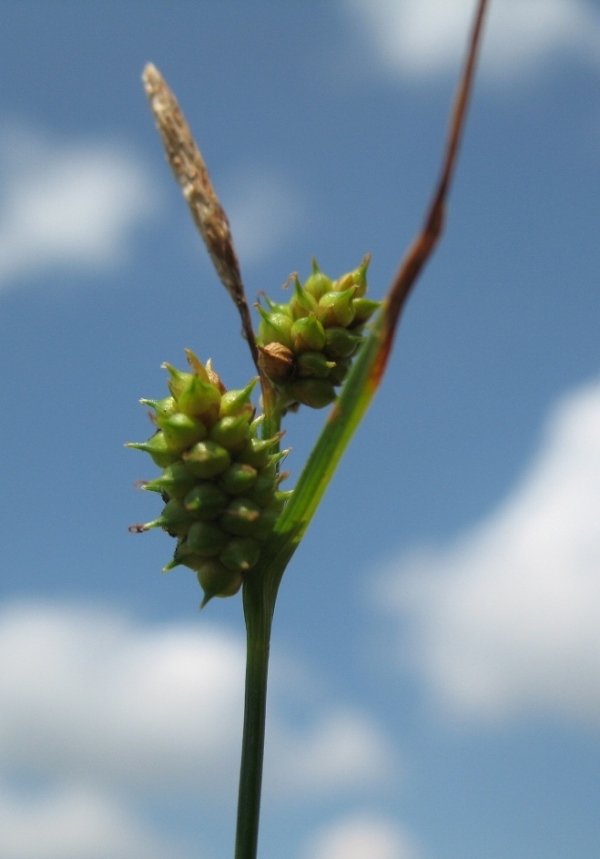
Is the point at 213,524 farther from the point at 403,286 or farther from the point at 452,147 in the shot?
the point at 452,147

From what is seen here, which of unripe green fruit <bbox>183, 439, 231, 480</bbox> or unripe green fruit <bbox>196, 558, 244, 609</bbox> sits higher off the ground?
unripe green fruit <bbox>183, 439, 231, 480</bbox>

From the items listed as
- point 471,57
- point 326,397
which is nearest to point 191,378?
point 326,397

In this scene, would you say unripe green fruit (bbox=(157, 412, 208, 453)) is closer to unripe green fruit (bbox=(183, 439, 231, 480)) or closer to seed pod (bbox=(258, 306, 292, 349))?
unripe green fruit (bbox=(183, 439, 231, 480))

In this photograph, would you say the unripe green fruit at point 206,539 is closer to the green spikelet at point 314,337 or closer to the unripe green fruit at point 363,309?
the green spikelet at point 314,337

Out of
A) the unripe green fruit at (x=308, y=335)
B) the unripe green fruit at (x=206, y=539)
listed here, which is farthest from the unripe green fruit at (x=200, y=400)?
the unripe green fruit at (x=308, y=335)

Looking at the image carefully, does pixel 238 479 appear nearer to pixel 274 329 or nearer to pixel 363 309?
pixel 274 329

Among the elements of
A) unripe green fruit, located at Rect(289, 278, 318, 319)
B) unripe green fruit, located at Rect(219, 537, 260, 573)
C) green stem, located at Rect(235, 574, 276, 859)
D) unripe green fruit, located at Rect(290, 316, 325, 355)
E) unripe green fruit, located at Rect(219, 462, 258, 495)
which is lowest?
green stem, located at Rect(235, 574, 276, 859)

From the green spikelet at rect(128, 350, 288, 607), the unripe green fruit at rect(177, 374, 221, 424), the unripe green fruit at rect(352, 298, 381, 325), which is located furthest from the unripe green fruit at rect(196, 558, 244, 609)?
the unripe green fruit at rect(352, 298, 381, 325)

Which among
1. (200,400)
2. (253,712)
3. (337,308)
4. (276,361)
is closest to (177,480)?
(200,400)
